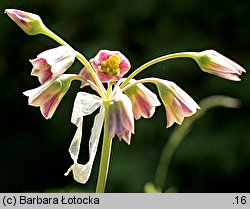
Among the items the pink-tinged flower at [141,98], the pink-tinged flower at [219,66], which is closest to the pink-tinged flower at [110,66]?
the pink-tinged flower at [141,98]

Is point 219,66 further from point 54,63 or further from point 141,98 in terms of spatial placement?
point 54,63

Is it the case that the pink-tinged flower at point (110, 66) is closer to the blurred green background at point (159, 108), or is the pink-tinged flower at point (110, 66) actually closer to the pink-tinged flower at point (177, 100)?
the pink-tinged flower at point (177, 100)

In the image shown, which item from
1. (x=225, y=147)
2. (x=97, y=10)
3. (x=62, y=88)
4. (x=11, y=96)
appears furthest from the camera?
(x=11, y=96)

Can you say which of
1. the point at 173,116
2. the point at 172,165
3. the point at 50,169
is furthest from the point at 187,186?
the point at 173,116

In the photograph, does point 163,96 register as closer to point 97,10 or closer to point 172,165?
point 172,165

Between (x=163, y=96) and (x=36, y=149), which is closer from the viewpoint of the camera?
(x=163, y=96)

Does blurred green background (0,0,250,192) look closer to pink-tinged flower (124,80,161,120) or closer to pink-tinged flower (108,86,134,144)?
pink-tinged flower (124,80,161,120)

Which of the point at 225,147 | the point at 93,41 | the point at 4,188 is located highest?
the point at 93,41
